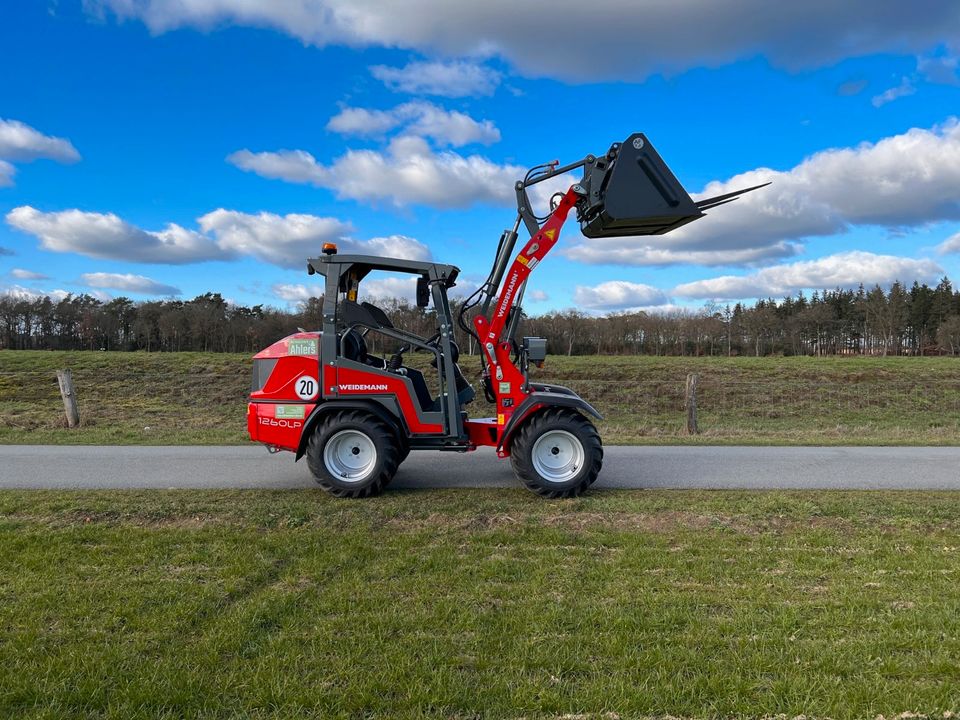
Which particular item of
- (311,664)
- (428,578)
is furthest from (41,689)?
(428,578)

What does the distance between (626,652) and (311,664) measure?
5.15 feet

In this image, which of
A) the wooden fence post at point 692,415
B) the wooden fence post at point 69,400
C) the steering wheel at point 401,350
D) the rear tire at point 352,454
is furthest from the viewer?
the wooden fence post at point 692,415

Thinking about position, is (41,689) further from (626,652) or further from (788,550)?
(788,550)

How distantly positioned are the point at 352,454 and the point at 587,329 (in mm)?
42365

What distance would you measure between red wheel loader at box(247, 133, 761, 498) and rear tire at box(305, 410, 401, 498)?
0.04ft

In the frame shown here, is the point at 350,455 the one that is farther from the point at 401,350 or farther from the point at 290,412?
the point at 401,350

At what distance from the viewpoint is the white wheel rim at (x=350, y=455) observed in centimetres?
725

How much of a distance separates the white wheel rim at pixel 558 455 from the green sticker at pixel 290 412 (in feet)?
8.51

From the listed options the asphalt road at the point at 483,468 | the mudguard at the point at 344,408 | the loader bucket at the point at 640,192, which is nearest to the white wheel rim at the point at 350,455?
the mudguard at the point at 344,408

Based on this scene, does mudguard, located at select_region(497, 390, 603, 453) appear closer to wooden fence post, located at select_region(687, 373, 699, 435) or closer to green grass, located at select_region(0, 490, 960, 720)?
green grass, located at select_region(0, 490, 960, 720)

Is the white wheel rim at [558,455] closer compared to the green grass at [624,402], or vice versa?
the white wheel rim at [558,455]

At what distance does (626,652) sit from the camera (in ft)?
11.1

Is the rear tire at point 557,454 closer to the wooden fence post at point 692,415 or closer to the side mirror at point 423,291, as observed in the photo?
the side mirror at point 423,291

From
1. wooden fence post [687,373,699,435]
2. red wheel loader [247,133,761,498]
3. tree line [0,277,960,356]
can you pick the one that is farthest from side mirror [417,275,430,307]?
tree line [0,277,960,356]
